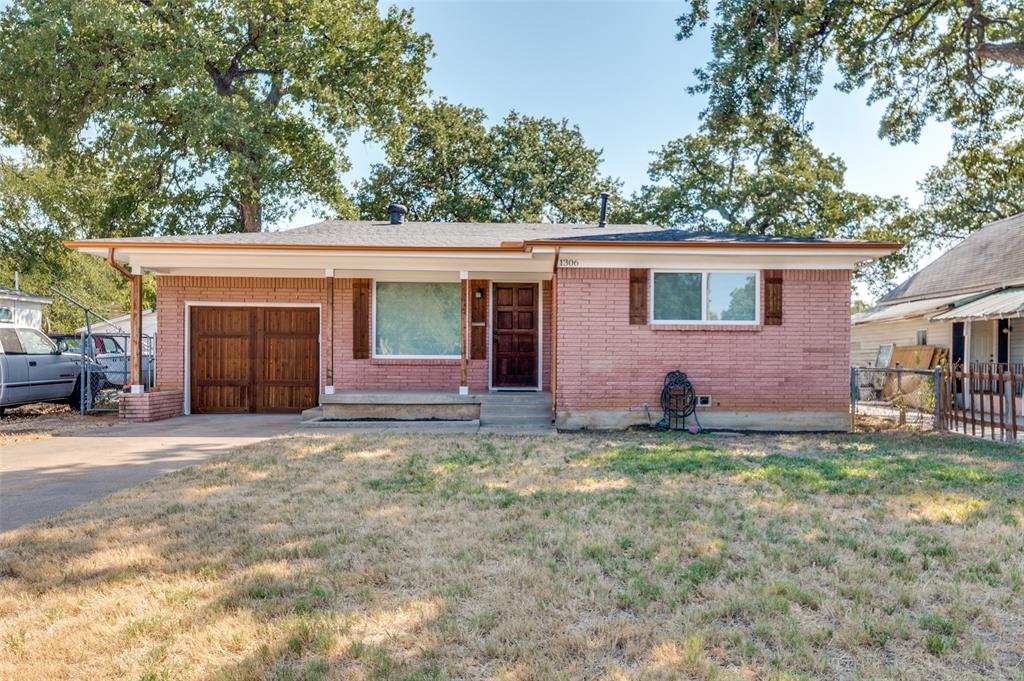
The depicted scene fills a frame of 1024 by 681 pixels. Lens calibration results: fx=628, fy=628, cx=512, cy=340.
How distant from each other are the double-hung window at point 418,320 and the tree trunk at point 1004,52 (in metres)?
12.7

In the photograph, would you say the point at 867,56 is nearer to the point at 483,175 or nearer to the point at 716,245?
the point at 716,245

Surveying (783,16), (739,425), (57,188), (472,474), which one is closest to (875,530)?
(472,474)

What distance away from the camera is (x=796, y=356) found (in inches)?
402

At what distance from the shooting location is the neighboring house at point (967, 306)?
15.5 m

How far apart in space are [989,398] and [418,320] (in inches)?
374

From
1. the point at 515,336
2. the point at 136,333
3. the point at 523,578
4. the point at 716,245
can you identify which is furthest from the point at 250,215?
the point at 523,578

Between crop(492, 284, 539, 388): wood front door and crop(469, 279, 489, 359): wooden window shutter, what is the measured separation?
0.29m

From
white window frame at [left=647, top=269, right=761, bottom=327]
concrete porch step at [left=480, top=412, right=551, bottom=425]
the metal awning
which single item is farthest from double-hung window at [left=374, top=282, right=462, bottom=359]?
the metal awning

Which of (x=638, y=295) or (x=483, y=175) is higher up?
(x=483, y=175)

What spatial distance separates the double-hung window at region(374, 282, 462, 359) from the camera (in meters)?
11.8

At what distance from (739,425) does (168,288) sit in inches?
422

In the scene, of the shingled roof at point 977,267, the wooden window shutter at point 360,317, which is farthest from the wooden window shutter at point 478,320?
the shingled roof at point 977,267

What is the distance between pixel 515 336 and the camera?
1212 centimetres

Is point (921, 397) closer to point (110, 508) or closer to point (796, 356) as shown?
point (796, 356)
